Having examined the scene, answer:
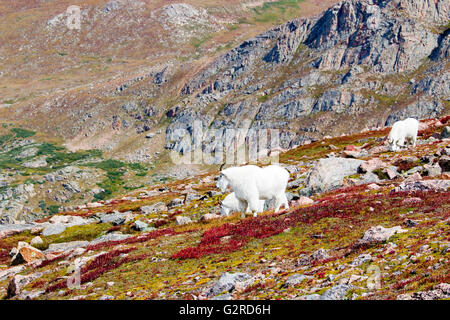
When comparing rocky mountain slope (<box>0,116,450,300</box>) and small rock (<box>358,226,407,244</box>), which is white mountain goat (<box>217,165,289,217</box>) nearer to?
rocky mountain slope (<box>0,116,450,300</box>)

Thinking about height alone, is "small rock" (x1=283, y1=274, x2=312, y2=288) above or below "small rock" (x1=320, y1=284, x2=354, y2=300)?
below

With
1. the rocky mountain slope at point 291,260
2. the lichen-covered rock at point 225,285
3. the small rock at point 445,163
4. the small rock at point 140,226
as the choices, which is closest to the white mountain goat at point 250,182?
the rocky mountain slope at point 291,260

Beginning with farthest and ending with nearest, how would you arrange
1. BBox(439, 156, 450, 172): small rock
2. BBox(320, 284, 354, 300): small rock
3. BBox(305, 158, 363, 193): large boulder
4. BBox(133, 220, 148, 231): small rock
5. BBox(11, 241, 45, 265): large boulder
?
BBox(133, 220, 148, 231): small rock, BBox(305, 158, 363, 193): large boulder, BBox(439, 156, 450, 172): small rock, BBox(11, 241, 45, 265): large boulder, BBox(320, 284, 354, 300): small rock

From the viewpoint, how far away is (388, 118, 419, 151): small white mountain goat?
156 feet

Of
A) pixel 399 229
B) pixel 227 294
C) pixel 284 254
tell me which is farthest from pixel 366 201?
pixel 227 294

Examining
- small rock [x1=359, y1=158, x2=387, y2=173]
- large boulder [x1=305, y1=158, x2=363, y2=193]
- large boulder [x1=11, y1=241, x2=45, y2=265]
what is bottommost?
large boulder [x1=11, y1=241, x2=45, y2=265]

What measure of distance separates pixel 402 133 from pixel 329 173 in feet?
68.1

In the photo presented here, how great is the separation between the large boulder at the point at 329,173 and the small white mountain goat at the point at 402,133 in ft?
52.7

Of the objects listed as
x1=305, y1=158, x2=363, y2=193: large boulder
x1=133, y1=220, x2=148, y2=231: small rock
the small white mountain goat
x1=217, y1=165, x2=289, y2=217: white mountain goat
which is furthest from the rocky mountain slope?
the small white mountain goat

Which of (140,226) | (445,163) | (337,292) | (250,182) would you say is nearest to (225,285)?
(337,292)

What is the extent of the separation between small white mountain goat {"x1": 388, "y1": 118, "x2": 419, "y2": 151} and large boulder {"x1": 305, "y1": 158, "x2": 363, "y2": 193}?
16.1 meters
